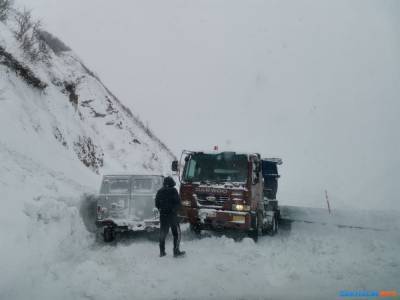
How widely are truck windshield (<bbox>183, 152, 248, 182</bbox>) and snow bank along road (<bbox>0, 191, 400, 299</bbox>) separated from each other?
6.07 ft

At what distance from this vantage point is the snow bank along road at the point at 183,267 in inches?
253

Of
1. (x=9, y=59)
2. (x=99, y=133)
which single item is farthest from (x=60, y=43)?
(x=9, y=59)

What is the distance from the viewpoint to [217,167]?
12305 millimetres

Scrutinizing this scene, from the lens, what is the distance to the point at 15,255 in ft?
22.3

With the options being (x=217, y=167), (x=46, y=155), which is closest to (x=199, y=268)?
(x=217, y=167)

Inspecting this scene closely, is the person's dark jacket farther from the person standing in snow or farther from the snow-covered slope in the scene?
the snow-covered slope

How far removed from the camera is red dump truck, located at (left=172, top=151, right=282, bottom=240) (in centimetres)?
1159

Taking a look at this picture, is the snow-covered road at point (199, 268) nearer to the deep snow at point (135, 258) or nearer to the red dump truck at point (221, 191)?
the deep snow at point (135, 258)

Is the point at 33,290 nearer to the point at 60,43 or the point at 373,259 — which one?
the point at 373,259

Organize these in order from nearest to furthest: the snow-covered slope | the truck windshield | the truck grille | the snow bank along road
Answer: the snow bank along road, the snow-covered slope, the truck grille, the truck windshield

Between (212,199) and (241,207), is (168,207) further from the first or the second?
(241,207)

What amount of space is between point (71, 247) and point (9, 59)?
12.6 metres

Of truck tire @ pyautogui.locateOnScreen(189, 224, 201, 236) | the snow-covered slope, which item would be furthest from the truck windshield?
the snow-covered slope

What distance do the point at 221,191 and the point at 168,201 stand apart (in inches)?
98.4
